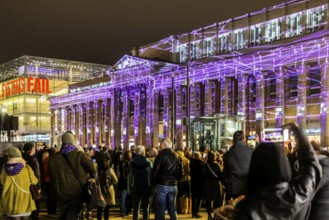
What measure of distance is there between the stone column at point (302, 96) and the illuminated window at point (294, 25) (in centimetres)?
503

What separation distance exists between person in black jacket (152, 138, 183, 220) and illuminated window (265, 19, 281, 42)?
37456 millimetres

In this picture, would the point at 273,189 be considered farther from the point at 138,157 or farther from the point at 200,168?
the point at 200,168

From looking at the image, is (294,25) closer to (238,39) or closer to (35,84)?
(238,39)

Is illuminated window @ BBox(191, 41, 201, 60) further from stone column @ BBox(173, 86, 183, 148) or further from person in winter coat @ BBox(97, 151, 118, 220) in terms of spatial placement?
person in winter coat @ BBox(97, 151, 118, 220)

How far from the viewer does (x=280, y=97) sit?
139ft

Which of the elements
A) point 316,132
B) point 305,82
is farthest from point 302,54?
point 316,132

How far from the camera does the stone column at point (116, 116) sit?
63303 millimetres

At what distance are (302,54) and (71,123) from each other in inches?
1764

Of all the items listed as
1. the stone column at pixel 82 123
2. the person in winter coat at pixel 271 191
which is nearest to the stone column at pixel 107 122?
the stone column at pixel 82 123

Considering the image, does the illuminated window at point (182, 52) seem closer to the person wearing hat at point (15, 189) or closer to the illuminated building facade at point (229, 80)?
the illuminated building facade at point (229, 80)

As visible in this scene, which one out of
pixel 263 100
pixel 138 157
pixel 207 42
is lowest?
pixel 138 157

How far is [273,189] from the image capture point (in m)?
2.93

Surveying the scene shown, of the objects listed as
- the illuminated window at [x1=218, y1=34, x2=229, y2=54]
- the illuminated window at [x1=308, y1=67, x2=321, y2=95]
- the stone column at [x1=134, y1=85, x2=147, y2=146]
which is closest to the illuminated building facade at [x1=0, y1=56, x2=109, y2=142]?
the stone column at [x1=134, y1=85, x2=147, y2=146]

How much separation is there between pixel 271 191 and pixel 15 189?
19.6ft
